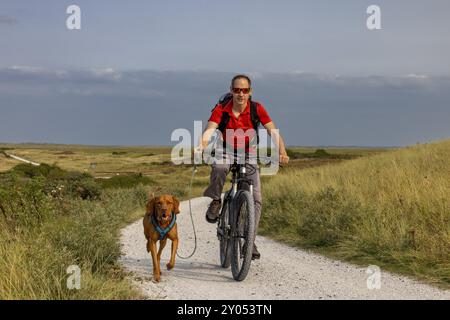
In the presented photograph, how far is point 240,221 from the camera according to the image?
289 inches

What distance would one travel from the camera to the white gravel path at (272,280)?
6.58m

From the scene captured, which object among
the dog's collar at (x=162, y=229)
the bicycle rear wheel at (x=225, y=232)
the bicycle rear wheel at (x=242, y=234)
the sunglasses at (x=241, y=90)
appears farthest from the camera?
the bicycle rear wheel at (x=225, y=232)

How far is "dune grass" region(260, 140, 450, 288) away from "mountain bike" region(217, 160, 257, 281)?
239 centimetres

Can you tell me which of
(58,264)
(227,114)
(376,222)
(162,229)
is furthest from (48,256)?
(376,222)

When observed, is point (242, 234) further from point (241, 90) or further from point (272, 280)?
point (241, 90)

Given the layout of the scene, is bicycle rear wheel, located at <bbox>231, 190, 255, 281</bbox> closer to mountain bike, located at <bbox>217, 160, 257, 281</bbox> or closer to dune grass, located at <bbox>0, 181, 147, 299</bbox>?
mountain bike, located at <bbox>217, 160, 257, 281</bbox>

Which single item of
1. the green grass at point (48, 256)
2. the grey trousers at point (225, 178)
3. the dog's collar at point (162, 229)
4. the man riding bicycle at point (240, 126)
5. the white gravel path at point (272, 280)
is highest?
the man riding bicycle at point (240, 126)

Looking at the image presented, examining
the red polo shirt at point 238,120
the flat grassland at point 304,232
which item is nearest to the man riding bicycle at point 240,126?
the red polo shirt at point 238,120

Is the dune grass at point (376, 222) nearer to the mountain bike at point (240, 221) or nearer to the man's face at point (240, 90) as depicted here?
the mountain bike at point (240, 221)

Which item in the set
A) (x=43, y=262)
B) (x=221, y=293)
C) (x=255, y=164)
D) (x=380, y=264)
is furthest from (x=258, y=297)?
(x=380, y=264)

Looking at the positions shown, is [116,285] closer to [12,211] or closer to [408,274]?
Result: [408,274]

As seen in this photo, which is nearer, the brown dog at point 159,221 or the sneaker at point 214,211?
the brown dog at point 159,221

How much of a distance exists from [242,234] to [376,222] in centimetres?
411
